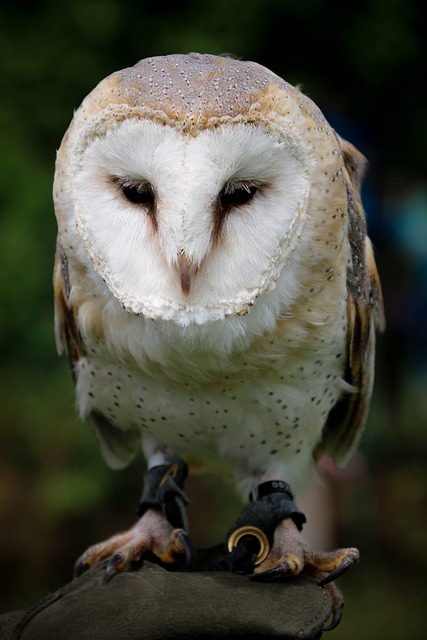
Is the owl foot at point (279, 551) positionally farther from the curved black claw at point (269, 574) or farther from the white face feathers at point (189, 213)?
the white face feathers at point (189, 213)

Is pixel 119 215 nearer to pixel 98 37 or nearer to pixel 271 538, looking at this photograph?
pixel 271 538

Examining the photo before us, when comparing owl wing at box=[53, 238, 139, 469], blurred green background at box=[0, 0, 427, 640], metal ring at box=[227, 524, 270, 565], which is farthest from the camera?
blurred green background at box=[0, 0, 427, 640]

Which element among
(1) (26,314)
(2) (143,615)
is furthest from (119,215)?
(1) (26,314)

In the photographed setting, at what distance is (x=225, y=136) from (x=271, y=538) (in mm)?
836

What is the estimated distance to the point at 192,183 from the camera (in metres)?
1.34

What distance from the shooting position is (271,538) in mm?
1798

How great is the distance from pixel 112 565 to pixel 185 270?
2.10 ft

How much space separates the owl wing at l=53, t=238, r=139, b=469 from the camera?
184 cm

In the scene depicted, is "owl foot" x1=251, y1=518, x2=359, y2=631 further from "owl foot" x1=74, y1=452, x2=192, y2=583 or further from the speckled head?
the speckled head

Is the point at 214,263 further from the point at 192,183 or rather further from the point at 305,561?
the point at 305,561

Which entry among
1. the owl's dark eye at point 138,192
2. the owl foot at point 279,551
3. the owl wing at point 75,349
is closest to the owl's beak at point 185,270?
the owl's dark eye at point 138,192

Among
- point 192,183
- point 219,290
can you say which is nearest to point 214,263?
point 219,290

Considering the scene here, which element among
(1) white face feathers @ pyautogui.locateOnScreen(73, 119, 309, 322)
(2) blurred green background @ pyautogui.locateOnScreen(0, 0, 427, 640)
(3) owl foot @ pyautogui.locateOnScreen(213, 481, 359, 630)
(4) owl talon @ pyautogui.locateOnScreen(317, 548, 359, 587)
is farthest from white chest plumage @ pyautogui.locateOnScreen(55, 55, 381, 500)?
(2) blurred green background @ pyautogui.locateOnScreen(0, 0, 427, 640)

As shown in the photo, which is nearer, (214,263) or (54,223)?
(214,263)
